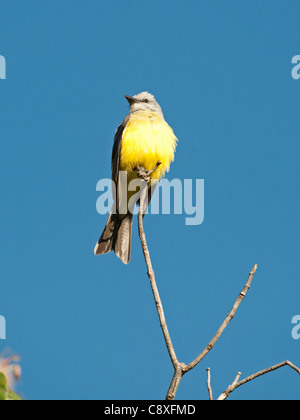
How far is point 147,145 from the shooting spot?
24.6ft

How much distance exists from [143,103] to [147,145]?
1.46m

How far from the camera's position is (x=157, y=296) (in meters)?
3.29

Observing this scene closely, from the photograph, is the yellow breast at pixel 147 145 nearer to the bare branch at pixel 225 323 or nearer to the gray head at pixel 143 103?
the gray head at pixel 143 103

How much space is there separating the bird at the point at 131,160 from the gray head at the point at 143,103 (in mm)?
122

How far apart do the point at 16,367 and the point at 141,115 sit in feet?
21.2

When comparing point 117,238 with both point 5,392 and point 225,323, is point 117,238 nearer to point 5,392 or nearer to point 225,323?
point 225,323

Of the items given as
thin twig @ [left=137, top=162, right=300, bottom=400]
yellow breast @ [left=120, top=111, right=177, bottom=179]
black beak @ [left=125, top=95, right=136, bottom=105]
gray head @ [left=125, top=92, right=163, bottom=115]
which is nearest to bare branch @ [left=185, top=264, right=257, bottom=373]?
thin twig @ [left=137, top=162, right=300, bottom=400]

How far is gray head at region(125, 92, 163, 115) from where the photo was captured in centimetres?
859

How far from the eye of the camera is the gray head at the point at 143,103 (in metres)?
8.59

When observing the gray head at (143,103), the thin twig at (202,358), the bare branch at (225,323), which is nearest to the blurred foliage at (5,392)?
the thin twig at (202,358)

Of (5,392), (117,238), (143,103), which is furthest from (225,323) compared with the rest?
(143,103)

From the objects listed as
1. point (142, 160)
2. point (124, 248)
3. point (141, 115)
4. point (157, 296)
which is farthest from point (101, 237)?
point (157, 296)

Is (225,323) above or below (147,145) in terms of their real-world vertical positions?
below
